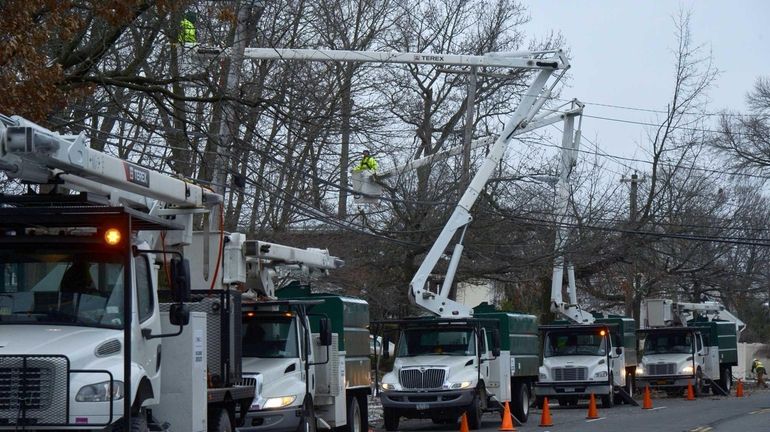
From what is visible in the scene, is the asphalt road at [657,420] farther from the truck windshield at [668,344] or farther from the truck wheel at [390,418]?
the truck windshield at [668,344]

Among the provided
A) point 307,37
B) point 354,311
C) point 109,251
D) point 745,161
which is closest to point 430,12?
point 307,37

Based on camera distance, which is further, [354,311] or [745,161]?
[745,161]

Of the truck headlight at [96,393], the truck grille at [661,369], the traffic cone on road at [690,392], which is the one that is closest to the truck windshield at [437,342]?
the truck headlight at [96,393]

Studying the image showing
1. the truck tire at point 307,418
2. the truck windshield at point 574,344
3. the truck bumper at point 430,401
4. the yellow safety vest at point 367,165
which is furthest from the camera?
the truck windshield at point 574,344

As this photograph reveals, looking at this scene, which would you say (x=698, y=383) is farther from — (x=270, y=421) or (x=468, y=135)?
(x=270, y=421)

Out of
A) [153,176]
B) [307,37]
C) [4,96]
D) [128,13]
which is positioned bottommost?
[153,176]

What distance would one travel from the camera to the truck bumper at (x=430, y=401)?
24812mm

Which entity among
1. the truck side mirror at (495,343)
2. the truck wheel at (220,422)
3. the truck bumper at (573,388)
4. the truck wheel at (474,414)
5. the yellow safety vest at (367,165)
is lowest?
the truck bumper at (573,388)

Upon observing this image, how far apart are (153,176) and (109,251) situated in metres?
1.94

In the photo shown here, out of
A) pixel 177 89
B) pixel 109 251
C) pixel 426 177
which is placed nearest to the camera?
pixel 109 251

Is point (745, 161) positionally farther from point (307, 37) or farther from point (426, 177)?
point (307, 37)

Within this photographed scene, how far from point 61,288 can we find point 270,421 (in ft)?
22.4

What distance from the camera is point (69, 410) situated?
10219mm

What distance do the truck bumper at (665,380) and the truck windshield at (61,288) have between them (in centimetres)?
3257
